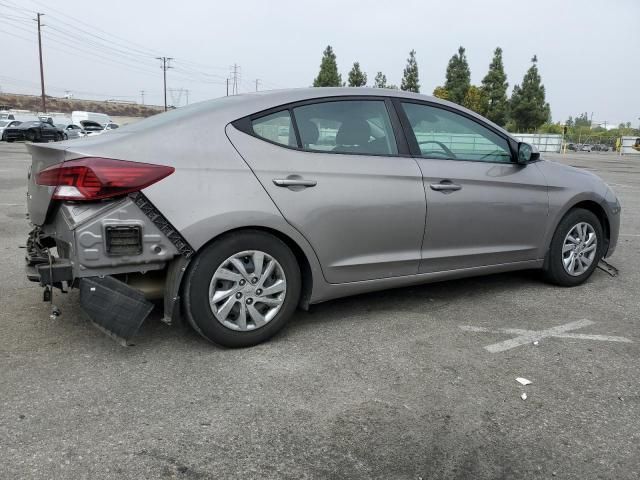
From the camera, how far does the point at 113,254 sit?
297cm

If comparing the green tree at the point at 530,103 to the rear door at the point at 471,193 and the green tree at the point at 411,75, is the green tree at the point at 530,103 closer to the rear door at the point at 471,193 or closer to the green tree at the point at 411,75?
the green tree at the point at 411,75

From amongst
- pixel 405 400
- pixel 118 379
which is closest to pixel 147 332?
pixel 118 379

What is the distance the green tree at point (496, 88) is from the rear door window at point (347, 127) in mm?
51307

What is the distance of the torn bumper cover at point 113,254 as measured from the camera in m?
2.94

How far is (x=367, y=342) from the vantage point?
3.55 metres

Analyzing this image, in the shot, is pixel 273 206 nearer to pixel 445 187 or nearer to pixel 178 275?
pixel 178 275

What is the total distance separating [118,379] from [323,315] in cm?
156

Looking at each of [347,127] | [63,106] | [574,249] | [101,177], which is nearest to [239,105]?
[347,127]

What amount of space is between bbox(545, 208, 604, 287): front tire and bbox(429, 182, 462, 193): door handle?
123 centimetres

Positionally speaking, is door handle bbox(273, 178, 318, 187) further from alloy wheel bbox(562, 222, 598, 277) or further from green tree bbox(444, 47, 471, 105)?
green tree bbox(444, 47, 471, 105)

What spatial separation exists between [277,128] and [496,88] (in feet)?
176

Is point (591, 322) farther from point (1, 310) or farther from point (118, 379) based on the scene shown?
point (1, 310)

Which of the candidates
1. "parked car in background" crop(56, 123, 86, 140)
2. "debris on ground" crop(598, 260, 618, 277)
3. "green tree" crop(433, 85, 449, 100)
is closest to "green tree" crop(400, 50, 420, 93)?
"green tree" crop(433, 85, 449, 100)

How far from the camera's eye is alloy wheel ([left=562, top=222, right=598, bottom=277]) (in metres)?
4.71
